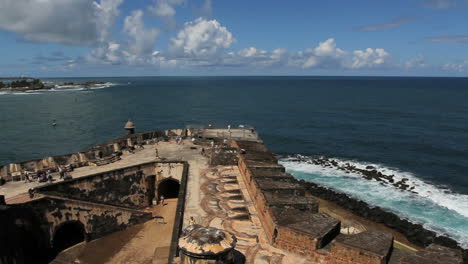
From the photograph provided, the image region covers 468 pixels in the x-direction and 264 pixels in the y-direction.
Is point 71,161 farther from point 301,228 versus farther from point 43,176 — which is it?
point 301,228

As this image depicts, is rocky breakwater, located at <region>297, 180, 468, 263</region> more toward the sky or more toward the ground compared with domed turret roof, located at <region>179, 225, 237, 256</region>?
more toward the ground

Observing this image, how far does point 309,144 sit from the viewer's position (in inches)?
2478

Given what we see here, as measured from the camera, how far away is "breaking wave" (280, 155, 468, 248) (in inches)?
1270

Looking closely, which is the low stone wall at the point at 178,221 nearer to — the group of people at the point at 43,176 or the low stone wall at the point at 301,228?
the low stone wall at the point at 301,228

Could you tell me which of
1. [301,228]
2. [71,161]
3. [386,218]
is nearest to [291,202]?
[301,228]

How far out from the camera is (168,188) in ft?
111

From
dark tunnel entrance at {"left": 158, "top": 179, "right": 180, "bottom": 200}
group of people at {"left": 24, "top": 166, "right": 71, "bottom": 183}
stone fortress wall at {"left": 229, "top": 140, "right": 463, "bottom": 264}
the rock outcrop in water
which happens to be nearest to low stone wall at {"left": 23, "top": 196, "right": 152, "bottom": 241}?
group of people at {"left": 24, "top": 166, "right": 71, "bottom": 183}

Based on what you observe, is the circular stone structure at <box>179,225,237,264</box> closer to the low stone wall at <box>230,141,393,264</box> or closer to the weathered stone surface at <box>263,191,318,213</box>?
the low stone wall at <box>230,141,393,264</box>

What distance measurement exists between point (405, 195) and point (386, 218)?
8606mm

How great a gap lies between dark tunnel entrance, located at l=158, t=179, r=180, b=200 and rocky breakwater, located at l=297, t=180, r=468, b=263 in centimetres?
1734

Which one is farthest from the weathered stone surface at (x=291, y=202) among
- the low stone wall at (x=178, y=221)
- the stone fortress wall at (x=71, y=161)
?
the stone fortress wall at (x=71, y=161)

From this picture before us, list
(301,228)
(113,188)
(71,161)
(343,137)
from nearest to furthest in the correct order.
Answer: (301,228) < (113,188) < (71,161) < (343,137)

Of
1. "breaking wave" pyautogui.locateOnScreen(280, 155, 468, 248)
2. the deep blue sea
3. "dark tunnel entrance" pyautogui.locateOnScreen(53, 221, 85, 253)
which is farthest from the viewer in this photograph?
the deep blue sea

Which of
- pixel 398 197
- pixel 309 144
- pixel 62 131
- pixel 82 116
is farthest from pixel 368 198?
pixel 82 116
